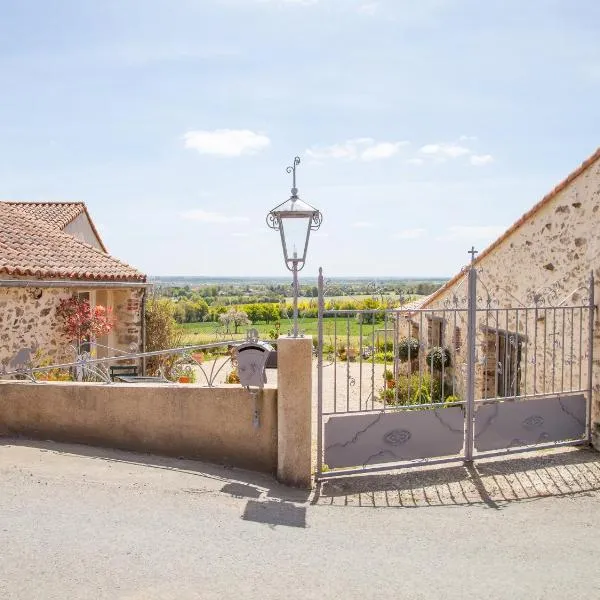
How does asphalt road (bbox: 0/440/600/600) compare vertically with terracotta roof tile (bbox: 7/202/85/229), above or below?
below

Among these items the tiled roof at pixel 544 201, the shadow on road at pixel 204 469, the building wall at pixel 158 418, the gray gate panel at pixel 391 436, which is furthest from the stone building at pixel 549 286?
the shadow on road at pixel 204 469

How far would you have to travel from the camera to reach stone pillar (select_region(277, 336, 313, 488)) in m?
5.49

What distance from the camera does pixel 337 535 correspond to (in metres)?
4.58

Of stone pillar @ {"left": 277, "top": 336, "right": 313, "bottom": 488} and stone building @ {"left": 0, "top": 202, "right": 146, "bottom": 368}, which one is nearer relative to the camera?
stone pillar @ {"left": 277, "top": 336, "right": 313, "bottom": 488}

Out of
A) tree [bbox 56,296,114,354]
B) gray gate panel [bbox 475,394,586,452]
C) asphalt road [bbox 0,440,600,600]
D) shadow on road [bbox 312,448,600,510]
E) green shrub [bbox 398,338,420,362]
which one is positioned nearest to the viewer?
asphalt road [bbox 0,440,600,600]

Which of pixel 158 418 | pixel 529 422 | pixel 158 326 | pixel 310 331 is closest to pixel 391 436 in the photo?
pixel 529 422

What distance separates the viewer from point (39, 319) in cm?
1089

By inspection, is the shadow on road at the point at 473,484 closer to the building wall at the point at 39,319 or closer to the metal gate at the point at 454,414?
the metal gate at the point at 454,414

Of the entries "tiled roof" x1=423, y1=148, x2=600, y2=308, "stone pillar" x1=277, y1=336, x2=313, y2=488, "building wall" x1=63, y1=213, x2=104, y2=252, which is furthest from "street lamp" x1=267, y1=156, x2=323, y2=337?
"building wall" x1=63, y1=213, x2=104, y2=252

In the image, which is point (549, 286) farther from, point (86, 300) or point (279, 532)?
point (86, 300)

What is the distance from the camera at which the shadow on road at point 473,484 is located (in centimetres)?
546

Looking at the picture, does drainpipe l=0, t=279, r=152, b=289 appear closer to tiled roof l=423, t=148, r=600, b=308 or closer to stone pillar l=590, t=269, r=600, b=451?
tiled roof l=423, t=148, r=600, b=308

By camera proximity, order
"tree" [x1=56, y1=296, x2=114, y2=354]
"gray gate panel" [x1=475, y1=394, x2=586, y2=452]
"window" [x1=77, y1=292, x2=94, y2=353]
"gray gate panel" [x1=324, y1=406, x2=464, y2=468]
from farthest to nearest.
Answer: "window" [x1=77, y1=292, x2=94, y2=353]
"tree" [x1=56, y1=296, x2=114, y2=354]
"gray gate panel" [x1=475, y1=394, x2=586, y2=452]
"gray gate panel" [x1=324, y1=406, x2=464, y2=468]

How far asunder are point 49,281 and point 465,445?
324 inches
